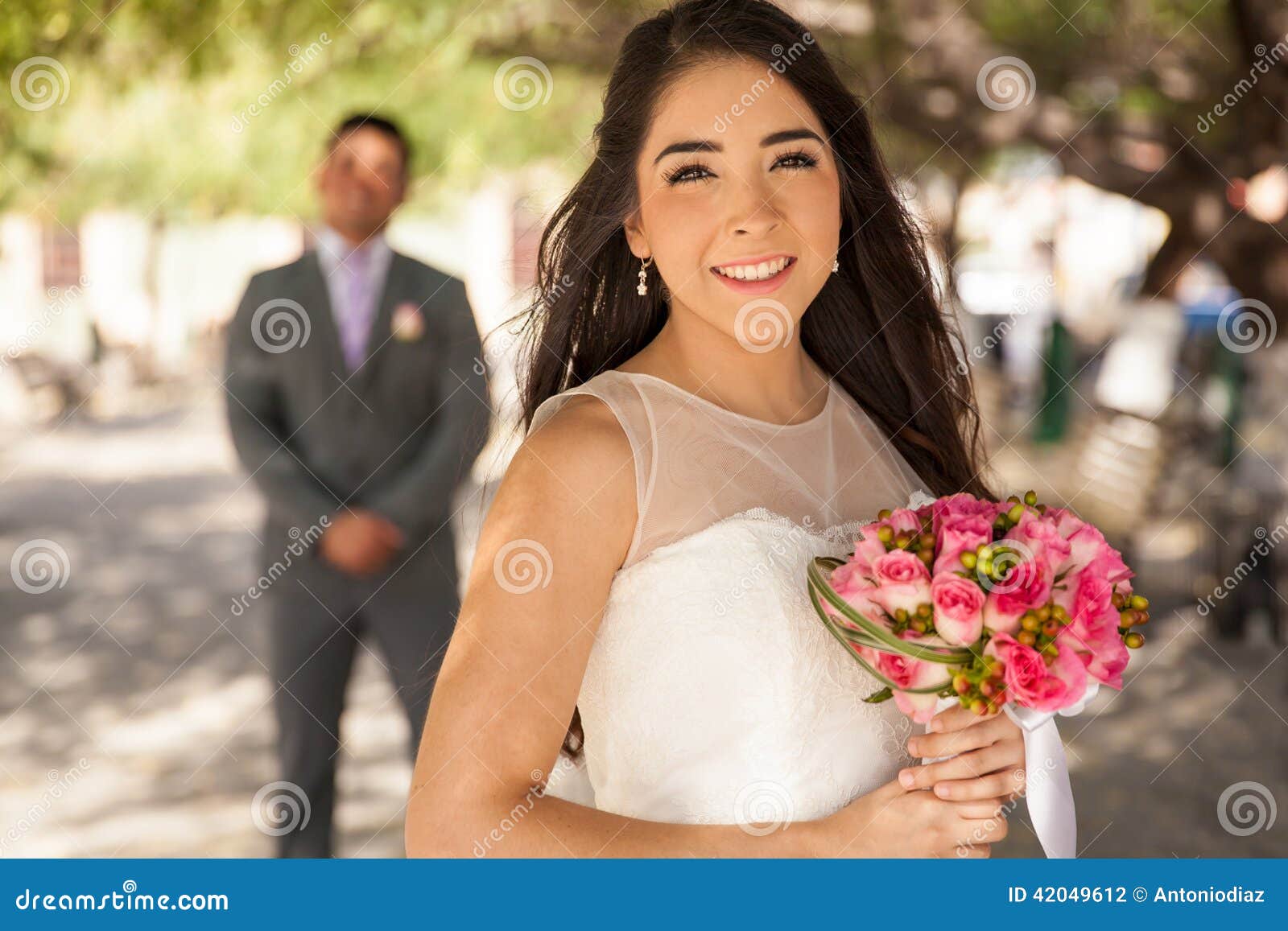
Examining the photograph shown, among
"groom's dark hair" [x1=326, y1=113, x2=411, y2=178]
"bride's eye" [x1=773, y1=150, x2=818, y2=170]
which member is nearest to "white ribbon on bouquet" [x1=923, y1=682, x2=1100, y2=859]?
"bride's eye" [x1=773, y1=150, x2=818, y2=170]

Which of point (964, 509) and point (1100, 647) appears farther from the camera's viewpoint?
point (964, 509)

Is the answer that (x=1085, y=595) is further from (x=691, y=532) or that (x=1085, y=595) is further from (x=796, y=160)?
(x=796, y=160)

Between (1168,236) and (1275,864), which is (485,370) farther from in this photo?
(1168,236)

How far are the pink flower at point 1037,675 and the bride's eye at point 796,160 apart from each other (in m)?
0.83

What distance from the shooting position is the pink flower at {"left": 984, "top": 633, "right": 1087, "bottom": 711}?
199 cm

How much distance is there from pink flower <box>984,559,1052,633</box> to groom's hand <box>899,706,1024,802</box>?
193 mm

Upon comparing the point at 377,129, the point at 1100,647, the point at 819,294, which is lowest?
the point at 1100,647

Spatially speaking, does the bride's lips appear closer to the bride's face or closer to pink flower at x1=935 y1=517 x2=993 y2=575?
the bride's face

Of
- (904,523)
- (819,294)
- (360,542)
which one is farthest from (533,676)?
(360,542)

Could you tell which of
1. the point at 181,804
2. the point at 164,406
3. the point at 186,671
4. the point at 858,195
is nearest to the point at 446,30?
the point at 186,671

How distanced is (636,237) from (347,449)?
222 cm

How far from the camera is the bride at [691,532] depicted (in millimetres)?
2072

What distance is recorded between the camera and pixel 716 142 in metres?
2.27

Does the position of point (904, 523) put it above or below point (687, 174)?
below
